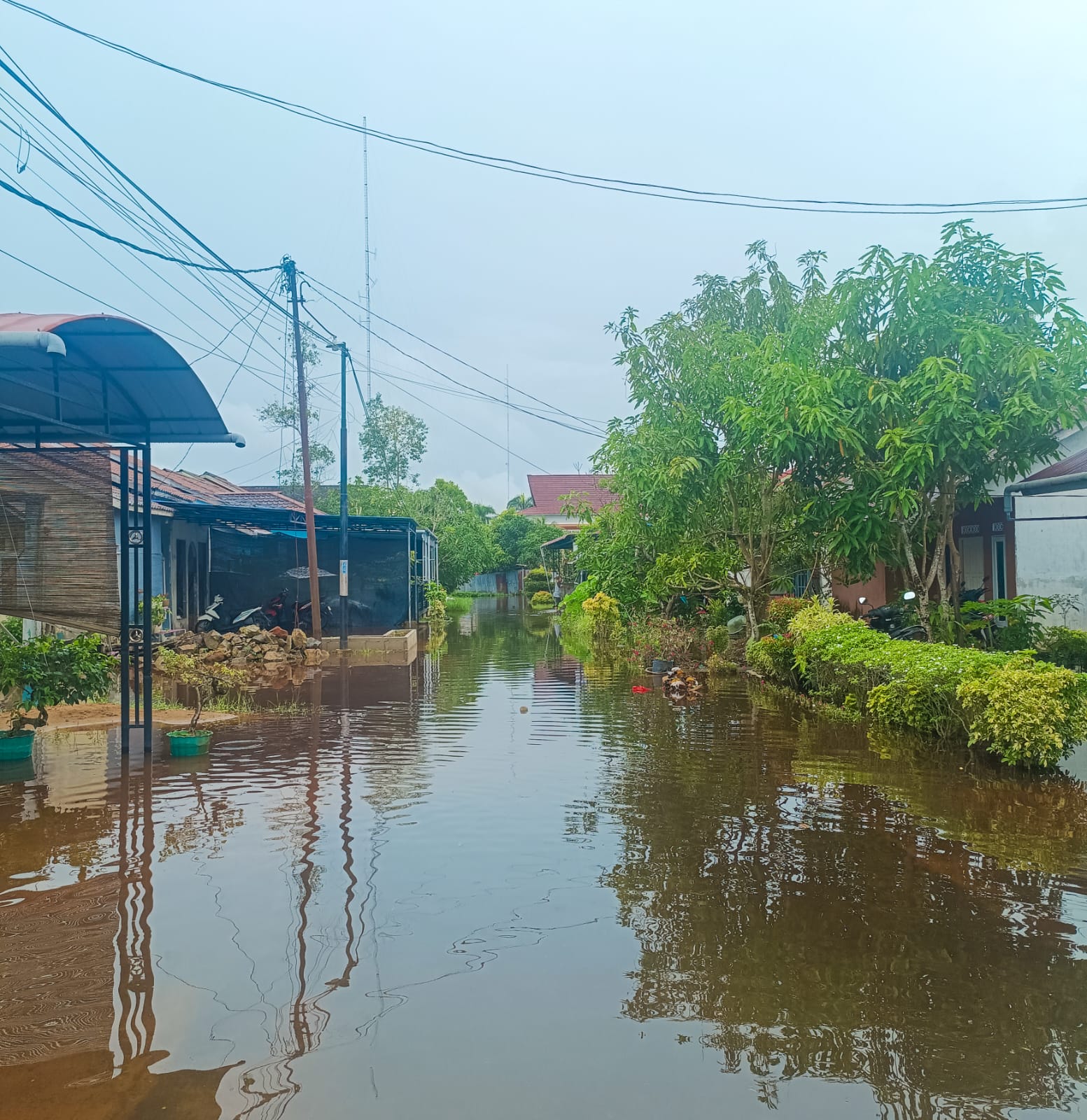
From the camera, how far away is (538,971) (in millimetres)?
4902

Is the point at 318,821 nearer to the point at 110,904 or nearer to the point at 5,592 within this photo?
the point at 110,904

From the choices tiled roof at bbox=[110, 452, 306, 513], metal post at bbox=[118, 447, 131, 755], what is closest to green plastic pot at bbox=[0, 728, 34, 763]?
metal post at bbox=[118, 447, 131, 755]

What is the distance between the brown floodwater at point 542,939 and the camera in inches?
153

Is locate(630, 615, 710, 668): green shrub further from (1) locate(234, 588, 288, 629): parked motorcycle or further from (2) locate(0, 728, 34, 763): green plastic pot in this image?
(2) locate(0, 728, 34, 763): green plastic pot

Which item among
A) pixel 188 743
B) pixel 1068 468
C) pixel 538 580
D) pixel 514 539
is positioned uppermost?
pixel 514 539

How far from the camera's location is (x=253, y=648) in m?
20.1

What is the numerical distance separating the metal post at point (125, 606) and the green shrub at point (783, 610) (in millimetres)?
11267

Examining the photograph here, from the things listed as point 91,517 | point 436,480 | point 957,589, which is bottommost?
point 957,589

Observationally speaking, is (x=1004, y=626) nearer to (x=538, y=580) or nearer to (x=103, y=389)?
(x=103, y=389)

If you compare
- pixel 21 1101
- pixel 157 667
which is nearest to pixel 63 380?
pixel 21 1101

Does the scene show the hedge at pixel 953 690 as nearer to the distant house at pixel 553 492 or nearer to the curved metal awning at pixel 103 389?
the curved metal awning at pixel 103 389

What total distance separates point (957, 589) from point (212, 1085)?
42.4 ft

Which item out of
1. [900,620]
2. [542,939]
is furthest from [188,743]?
[900,620]

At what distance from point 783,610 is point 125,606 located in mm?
12192
